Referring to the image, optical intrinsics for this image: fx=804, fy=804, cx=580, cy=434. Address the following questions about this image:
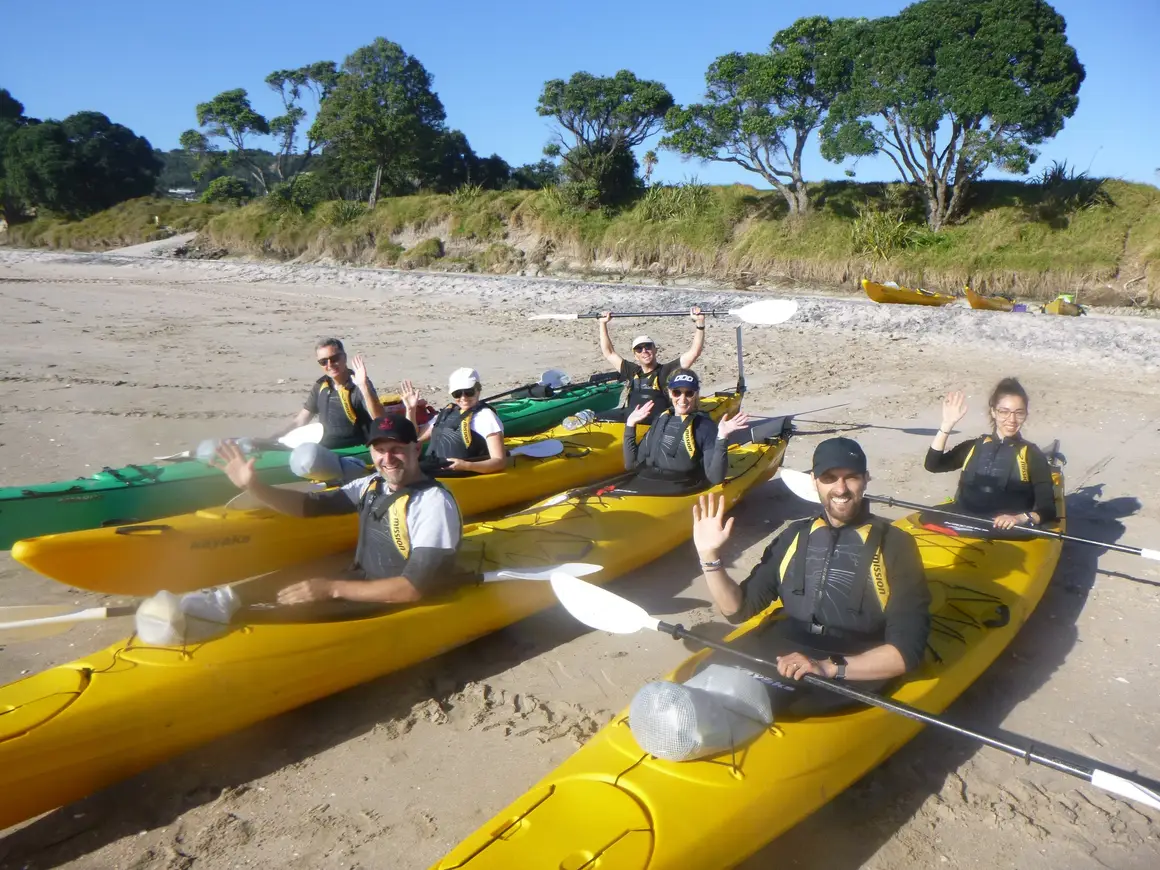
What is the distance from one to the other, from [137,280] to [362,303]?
7356 mm

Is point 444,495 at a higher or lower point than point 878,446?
higher

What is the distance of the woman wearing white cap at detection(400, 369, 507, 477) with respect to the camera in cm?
513

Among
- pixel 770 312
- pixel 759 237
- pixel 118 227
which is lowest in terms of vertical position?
pixel 770 312

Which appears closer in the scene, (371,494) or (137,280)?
(371,494)

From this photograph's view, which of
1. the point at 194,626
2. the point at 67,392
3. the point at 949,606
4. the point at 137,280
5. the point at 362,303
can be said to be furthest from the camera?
the point at 137,280

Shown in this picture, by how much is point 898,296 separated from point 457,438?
42.2 ft

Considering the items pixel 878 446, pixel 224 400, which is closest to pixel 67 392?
pixel 224 400

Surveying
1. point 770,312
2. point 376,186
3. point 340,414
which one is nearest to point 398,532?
point 340,414

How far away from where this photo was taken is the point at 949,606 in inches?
139

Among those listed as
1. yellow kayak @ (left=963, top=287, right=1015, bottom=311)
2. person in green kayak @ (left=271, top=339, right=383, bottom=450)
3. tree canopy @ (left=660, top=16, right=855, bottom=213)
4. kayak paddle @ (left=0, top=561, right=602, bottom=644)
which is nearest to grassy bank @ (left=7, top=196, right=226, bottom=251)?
tree canopy @ (left=660, top=16, right=855, bottom=213)

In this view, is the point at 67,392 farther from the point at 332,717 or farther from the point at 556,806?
the point at 556,806

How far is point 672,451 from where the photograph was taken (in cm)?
495

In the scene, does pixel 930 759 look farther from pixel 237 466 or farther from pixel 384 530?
pixel 237 466

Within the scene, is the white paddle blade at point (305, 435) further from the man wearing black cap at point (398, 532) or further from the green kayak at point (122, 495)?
the man wearing black cap at point (398, 532)
